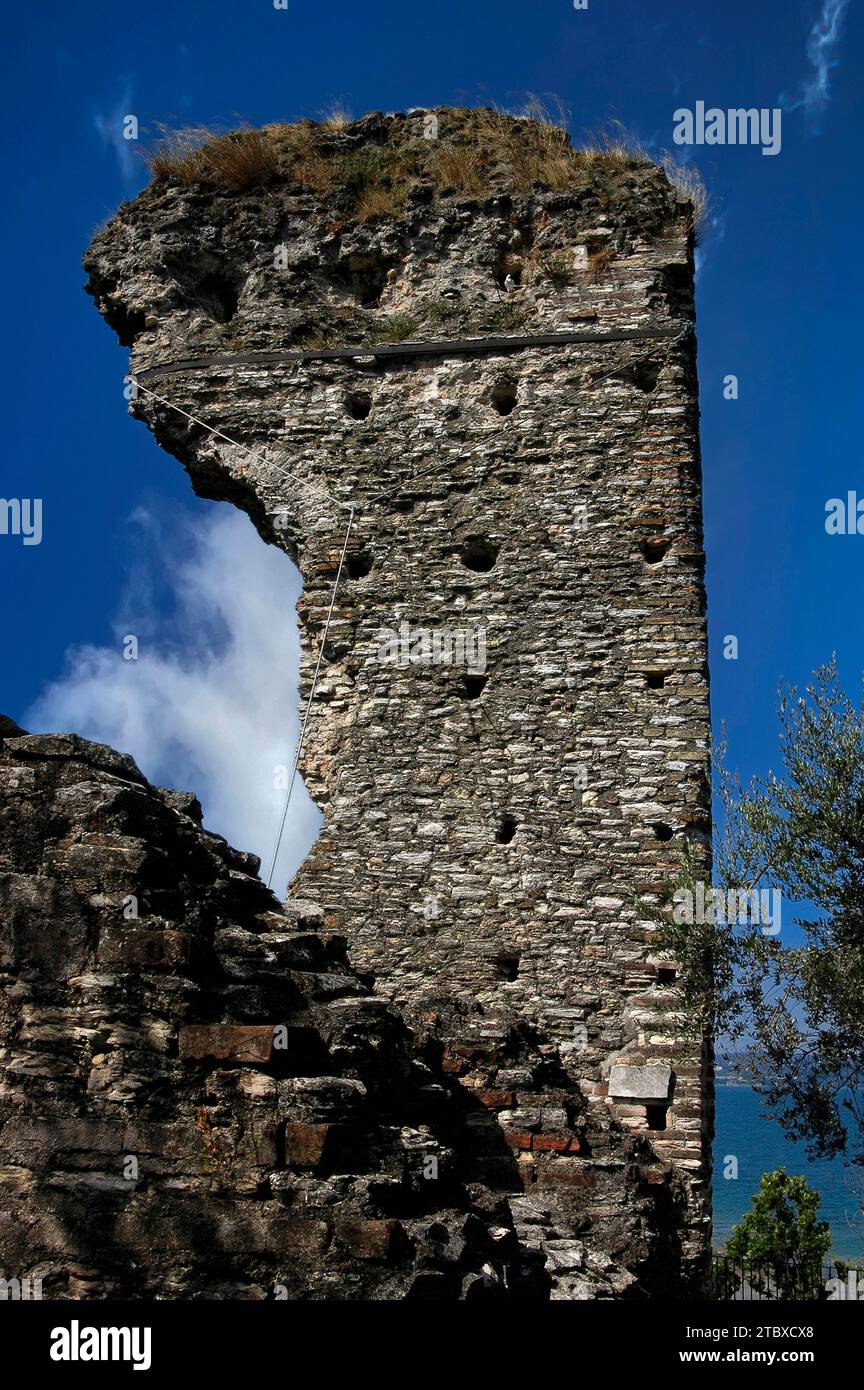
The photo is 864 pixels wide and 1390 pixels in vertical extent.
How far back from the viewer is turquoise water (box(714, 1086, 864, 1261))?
24.3 metres

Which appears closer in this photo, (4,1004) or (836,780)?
(4,1004)

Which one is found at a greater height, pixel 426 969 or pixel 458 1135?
pixel 426 969

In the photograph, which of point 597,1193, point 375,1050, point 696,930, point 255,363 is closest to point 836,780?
point 696,930

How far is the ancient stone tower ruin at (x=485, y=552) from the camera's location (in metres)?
9.77

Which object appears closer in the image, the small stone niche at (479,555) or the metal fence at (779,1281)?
the small stone niche at (479,555)

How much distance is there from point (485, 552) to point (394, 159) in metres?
4.56

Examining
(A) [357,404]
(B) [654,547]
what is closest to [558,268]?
(A) [357,404]

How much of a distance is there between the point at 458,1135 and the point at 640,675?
4.25m

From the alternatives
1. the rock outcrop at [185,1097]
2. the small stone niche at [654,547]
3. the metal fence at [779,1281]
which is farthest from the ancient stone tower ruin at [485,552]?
the metal fence at [779,1281]

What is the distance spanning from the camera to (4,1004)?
599cm

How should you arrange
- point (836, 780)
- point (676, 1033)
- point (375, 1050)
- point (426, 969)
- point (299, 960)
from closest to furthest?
point (375, 1050) → point (299, 960) → point (836, 780) → point (676, 1033) → point (426, 969)

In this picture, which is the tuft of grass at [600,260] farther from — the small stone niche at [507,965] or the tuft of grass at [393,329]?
the small stone niche at [507,965]

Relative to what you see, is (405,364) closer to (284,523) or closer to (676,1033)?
(284,523)

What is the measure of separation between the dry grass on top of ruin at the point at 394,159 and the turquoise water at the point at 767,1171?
29.6 feet
